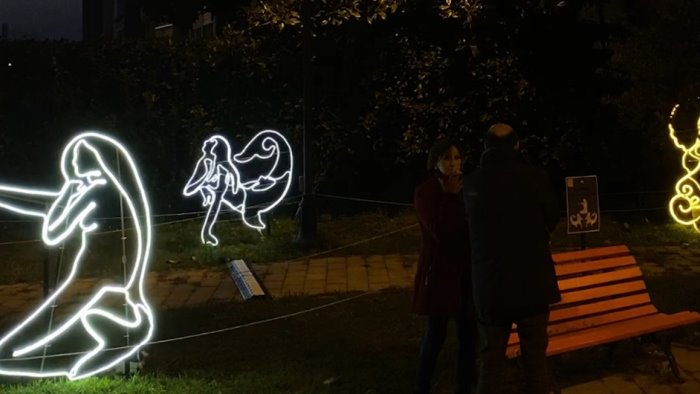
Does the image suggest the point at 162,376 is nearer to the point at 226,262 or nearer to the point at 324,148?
the point at 226,262

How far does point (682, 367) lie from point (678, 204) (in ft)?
22.8

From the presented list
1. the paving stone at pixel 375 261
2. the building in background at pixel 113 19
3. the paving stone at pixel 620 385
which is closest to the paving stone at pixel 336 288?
the paving stone at pixel 375 261

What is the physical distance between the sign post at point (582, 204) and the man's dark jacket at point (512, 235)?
2.89 m

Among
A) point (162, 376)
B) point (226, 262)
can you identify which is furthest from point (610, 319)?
point (226, 262)

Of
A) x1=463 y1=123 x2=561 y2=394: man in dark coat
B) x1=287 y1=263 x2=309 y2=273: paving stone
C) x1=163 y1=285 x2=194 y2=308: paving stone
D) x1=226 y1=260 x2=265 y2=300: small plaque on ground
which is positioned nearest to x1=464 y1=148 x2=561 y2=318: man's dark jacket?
x1=463 y1=123 x2=561 y2=394: man in dark coat

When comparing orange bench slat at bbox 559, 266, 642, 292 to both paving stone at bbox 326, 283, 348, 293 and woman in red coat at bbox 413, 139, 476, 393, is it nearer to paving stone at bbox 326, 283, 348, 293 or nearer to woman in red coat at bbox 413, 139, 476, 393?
woman in red coat at bbox 413, 139, 476, 393

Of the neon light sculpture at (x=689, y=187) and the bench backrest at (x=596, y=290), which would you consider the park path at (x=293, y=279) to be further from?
the bench backrest at (x=596, y=290)

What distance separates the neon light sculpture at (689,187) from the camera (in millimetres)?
12188

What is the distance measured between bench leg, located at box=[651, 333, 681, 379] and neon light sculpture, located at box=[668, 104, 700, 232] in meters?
6.55

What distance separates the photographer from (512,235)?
4438 millimetres

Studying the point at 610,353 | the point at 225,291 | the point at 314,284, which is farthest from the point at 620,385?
the point at 225,291

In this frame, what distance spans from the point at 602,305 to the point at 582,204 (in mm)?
1345

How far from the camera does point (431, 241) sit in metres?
5.17

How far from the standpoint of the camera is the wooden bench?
5.93 m
